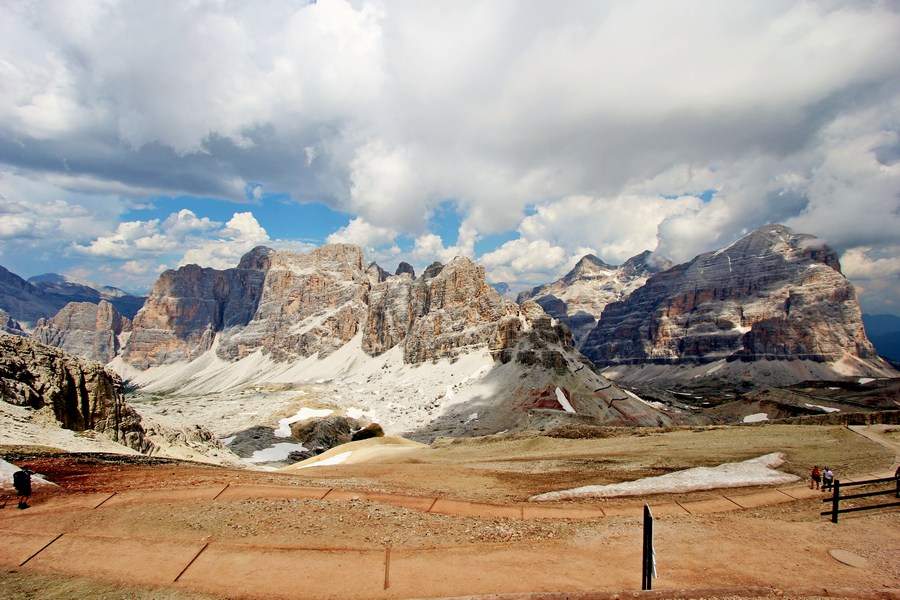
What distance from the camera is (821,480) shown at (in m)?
18.6

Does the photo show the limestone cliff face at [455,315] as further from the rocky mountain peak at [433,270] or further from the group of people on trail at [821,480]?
the group of people on trail at [821,480]

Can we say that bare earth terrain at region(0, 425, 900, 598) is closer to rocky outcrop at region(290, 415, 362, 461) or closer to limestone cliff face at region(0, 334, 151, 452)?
limestone cliff face at region(0, 334, 151, 452)

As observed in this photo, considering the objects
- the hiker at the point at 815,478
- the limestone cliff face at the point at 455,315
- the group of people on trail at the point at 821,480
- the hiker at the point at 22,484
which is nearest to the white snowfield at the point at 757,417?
the limestone cliff face at the point at 455,315

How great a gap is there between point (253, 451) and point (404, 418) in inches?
1409

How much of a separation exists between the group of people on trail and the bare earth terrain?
0.38 meters

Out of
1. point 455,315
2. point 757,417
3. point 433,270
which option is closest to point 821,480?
point 757,417

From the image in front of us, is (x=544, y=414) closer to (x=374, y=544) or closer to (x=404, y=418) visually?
(x=404, y=418)

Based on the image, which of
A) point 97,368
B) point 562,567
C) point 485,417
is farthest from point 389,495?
point 485,417

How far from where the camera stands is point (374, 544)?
41.3ft

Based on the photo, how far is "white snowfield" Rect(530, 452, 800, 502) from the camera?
18.3 m

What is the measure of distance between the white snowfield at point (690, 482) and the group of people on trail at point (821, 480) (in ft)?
3.31

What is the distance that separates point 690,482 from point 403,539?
12378 mm

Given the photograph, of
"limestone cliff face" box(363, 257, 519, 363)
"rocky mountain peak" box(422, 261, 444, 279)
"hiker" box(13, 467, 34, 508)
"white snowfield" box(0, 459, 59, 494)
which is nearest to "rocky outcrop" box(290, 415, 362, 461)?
"limestone cliff face" box(363, 257, 519, 363)

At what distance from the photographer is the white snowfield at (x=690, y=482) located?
60.2 ft
